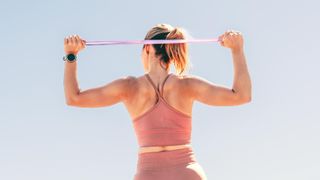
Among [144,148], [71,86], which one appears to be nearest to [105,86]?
[71,86]

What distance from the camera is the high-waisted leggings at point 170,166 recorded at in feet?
19.0

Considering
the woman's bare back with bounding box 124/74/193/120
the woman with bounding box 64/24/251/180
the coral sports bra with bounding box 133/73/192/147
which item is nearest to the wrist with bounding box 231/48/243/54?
the woman with bounding box 64/24/251/180

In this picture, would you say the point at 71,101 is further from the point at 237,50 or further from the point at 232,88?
the point at 237,50

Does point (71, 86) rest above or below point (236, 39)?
below

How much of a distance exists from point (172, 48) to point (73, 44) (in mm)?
1004

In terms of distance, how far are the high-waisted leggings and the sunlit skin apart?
0.44 m

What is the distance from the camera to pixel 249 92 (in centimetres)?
593

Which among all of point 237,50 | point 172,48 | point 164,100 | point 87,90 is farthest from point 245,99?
point 87,90

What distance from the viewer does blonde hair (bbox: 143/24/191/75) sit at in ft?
20.5

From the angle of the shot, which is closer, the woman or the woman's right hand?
the woman

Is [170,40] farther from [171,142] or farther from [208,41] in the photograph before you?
[171,142]

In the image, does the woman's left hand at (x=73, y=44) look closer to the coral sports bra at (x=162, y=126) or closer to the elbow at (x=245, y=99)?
the coral sports bra at (x=162, y=126)

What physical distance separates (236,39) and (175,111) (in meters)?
0.94

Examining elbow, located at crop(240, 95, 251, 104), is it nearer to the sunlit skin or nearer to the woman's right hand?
the sunlit skin
